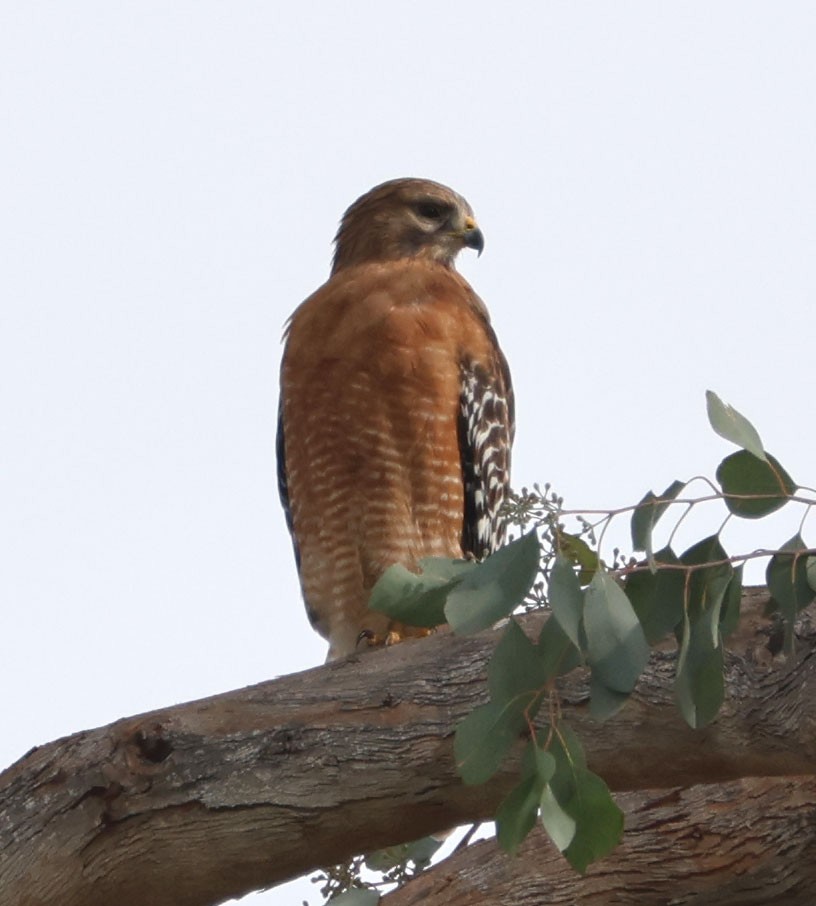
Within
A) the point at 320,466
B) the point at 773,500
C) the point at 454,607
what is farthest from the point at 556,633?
the point at 320,466

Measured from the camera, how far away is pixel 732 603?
12.2ft

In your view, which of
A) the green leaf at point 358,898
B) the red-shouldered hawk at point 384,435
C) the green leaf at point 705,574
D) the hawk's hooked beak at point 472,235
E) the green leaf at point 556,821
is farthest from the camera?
the hawk's hooked beak at point 472,235

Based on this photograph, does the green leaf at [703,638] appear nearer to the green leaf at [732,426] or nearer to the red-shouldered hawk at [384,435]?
the green leaf at [732,426]

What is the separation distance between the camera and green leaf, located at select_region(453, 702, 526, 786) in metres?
3.51

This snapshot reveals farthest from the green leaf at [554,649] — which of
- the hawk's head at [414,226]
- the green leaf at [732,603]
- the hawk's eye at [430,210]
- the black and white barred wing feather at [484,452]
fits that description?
the hawk's eye at [430,210]

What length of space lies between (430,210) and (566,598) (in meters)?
4.48

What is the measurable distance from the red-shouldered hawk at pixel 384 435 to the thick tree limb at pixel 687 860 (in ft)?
7.24

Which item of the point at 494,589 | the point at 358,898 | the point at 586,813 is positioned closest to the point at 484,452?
the point at 358,898

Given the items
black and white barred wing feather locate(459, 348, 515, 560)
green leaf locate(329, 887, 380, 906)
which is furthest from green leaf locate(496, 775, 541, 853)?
black and white barred wing feather locate(459, 348, 515, 560)

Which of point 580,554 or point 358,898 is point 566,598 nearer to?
point 580,554

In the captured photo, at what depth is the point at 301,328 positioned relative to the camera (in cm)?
709

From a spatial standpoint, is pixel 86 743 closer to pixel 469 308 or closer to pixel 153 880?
pixel 153 880

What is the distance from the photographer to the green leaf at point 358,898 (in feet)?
15.4

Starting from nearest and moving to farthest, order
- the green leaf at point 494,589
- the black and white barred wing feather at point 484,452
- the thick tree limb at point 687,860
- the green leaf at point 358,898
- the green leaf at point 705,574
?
the green leaf at point 494,589 < the green leaf at point 705,574 < the thick tree limb at point 687,860 < the green leaf at point 358,898 < the black and white barred wing feather at point 484,452
